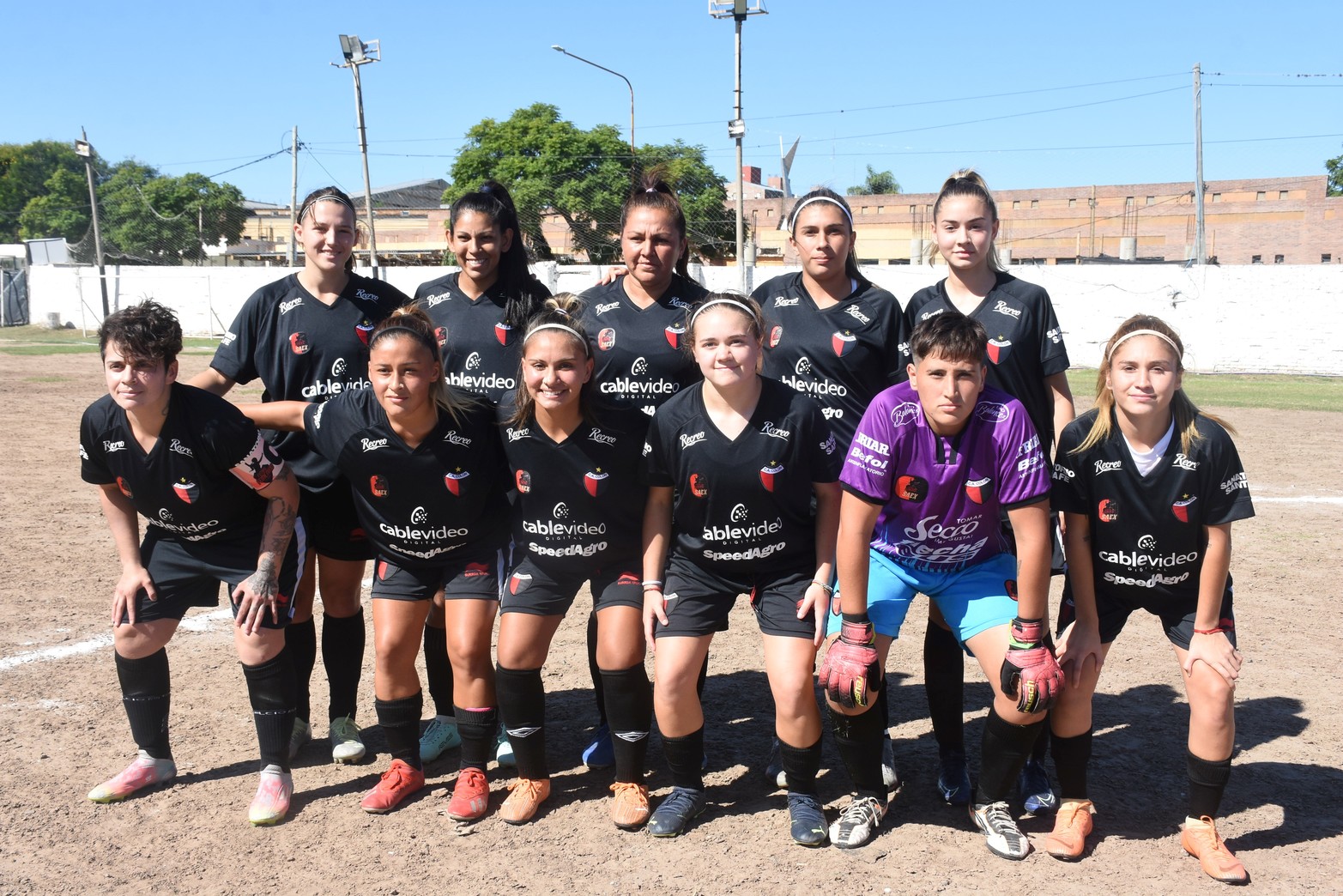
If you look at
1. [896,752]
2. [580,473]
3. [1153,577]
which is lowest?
[896,752]

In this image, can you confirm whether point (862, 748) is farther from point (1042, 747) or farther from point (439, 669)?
point (439, 669)

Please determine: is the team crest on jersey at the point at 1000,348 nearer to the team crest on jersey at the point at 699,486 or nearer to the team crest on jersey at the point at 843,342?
the team crest on jersey at the point at 843,342

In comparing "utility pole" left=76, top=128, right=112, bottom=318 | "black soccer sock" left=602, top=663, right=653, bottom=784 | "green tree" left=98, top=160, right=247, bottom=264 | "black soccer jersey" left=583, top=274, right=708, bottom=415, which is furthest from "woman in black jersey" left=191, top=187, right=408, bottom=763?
"green tree" left=98, top=160, right=247, bottom=264

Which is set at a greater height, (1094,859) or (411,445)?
(411,445)

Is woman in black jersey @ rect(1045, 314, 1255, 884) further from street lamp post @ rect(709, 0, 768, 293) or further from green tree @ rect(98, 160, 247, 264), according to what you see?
green tree @ rect(98, 160, 247, 264)

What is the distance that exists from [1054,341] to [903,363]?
0.61 m

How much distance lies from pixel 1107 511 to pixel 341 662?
10.3ft

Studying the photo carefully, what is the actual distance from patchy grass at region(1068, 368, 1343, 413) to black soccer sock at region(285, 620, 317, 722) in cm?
1273

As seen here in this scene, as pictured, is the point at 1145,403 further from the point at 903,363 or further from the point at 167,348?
the point at 167,348

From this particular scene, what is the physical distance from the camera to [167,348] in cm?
371

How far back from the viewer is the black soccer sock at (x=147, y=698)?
3.90 metres

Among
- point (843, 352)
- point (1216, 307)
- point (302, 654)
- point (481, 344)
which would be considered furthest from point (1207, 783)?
point (1216, 307)

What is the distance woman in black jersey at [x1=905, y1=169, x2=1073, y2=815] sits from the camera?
390cm

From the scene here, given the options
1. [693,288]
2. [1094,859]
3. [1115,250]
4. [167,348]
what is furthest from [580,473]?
[1115,250]
